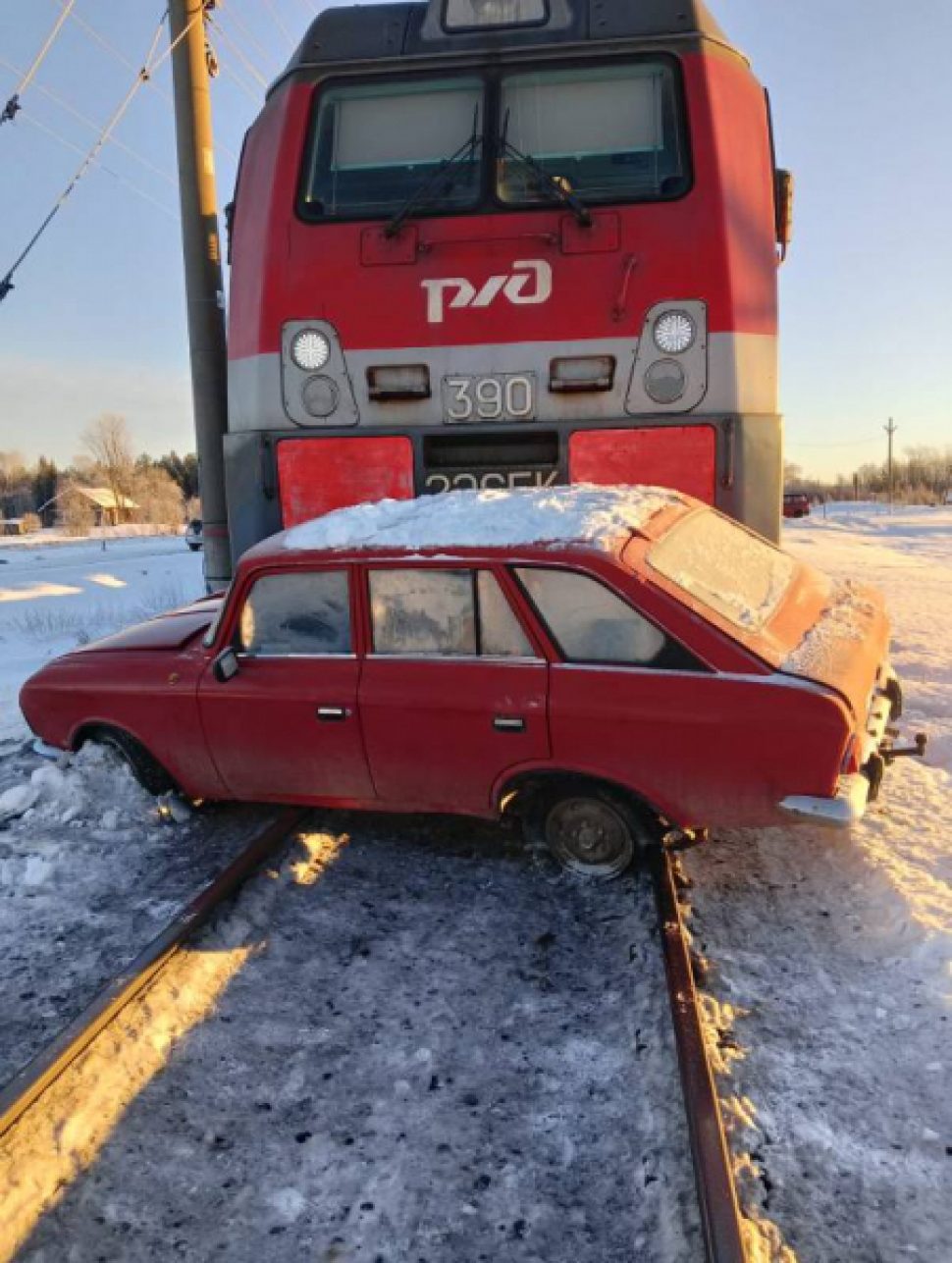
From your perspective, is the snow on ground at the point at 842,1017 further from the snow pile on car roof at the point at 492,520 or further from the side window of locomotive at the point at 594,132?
the side window of locomotive at the point at 594,132

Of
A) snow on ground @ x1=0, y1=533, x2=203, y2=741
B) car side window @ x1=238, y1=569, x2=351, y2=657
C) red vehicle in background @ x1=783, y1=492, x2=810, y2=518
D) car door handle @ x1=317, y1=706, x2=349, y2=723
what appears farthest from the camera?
red vehicle in background @ x1=783, y1=492, x2=810, y2=518

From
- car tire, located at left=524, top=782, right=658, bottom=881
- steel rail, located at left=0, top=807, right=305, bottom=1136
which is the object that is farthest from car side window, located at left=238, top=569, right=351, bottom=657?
car tire, located at left=524, top=782, right=658, bottom=881

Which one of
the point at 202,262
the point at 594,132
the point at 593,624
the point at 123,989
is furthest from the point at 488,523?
the point at 202,262

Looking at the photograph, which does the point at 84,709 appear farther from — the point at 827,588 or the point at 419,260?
the point at 827,588

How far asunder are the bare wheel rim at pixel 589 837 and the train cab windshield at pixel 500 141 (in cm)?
317

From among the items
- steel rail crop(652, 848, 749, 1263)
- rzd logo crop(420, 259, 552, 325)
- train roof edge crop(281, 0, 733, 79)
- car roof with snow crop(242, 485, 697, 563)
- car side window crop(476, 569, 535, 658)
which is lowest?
steel rail crop(652, 848, 749, 1263)

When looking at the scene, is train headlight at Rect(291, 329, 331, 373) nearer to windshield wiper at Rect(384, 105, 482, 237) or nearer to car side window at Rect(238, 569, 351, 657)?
windshield wiper at Rect(384, 105, 482, 237)

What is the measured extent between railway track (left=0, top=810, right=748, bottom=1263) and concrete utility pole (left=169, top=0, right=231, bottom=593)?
3.97 metres

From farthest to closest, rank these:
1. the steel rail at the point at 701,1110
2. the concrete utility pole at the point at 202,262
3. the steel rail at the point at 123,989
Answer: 1. the concrete utility pole at the point at 202,262
2. the steel rail at the point at 123,989
3. the steel rail at the point at 701,1110

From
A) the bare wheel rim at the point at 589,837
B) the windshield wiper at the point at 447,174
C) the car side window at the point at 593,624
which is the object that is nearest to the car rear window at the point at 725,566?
the car side window at the point at 593,624

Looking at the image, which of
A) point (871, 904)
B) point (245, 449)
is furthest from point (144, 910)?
point (871, 904)

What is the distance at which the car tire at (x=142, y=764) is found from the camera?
4.30 meters

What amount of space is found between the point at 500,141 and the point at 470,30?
2.28 ft

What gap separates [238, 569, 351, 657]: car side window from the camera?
3842 mm
